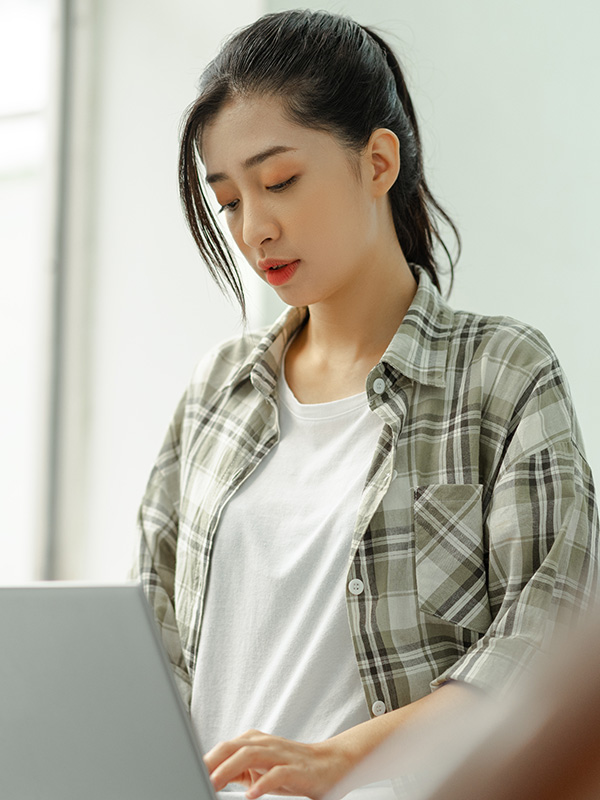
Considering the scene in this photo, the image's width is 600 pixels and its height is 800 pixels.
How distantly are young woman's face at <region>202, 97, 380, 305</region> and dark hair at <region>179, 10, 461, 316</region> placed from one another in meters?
0.02

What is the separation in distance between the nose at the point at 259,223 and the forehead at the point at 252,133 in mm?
56

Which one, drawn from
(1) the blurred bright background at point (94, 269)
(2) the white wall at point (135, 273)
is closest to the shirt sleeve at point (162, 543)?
(1) the blurred bright background at point (94, 269)

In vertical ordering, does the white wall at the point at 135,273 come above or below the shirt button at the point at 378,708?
above

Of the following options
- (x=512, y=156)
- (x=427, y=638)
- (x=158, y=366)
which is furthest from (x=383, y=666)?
(x=158, y=366)

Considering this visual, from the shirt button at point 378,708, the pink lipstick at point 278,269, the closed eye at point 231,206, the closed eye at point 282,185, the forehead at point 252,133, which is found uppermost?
the forehead at point 252,133

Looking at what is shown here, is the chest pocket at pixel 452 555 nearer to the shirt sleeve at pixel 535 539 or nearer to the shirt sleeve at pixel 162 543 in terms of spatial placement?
the shirt sleeve at pixel 535 539

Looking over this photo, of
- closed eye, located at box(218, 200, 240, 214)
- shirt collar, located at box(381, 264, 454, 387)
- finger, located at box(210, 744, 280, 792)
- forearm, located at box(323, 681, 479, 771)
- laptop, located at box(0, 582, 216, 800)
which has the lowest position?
forearm, located at box(323, 681, 479, 771)

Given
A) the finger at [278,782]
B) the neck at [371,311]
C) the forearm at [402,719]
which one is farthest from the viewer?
the neck at [371,311]

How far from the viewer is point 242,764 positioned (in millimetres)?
753

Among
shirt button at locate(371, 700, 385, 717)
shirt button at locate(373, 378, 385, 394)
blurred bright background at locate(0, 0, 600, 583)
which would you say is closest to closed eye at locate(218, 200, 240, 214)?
shirt button at locate(373, 378, 385, 394)

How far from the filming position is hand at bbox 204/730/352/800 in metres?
0.75

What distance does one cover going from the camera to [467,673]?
93 cm

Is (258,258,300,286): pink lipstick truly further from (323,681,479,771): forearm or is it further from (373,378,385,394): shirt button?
(323,681,479,771): forearm

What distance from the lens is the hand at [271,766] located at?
75 centimetres
